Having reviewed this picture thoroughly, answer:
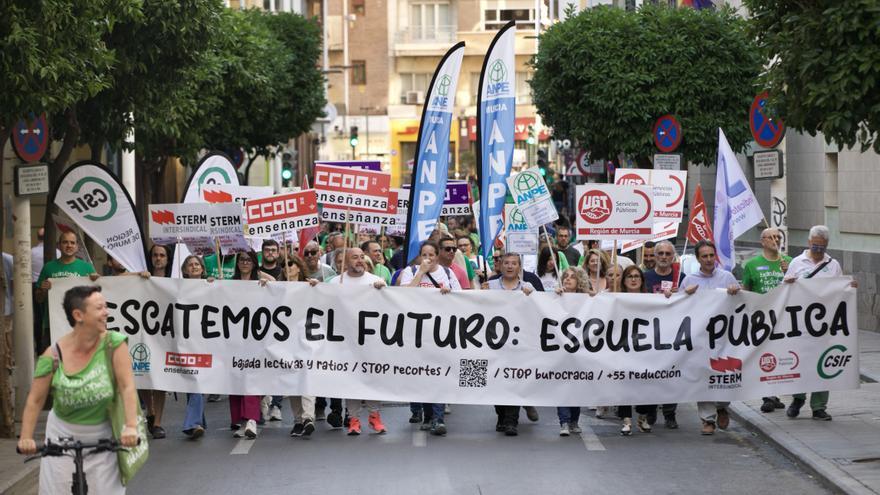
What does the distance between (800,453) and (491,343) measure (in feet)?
9.94

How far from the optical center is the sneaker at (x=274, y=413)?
14.9 metres

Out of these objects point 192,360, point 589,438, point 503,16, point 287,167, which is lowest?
point 589,438

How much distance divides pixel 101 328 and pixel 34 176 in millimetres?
7735

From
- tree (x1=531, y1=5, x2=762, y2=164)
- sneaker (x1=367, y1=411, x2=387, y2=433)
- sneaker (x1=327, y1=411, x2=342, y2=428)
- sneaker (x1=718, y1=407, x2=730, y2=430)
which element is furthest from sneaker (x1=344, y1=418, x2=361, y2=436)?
tree (x1=531, y1=5, x2=762, y2=164)

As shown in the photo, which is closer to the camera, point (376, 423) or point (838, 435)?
point (838, 435)

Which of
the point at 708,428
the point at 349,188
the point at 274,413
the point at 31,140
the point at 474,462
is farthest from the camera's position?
the point at 349,188

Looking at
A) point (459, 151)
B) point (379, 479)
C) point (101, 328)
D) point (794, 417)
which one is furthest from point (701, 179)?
point (459, 151)

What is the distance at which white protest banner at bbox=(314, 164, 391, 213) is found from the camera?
15820 mm

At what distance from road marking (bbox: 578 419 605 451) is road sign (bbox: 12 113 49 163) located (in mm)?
6208

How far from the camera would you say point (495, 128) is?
16.6 metres

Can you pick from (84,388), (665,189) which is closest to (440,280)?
(665,189)

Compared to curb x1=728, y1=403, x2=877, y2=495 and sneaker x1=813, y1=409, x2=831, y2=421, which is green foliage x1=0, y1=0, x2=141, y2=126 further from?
sneaker x1=813, y1=409, x2=831, y2=421

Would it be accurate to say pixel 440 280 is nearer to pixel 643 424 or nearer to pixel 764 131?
pixel 643 424

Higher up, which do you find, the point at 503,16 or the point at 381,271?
the point at 503,16
